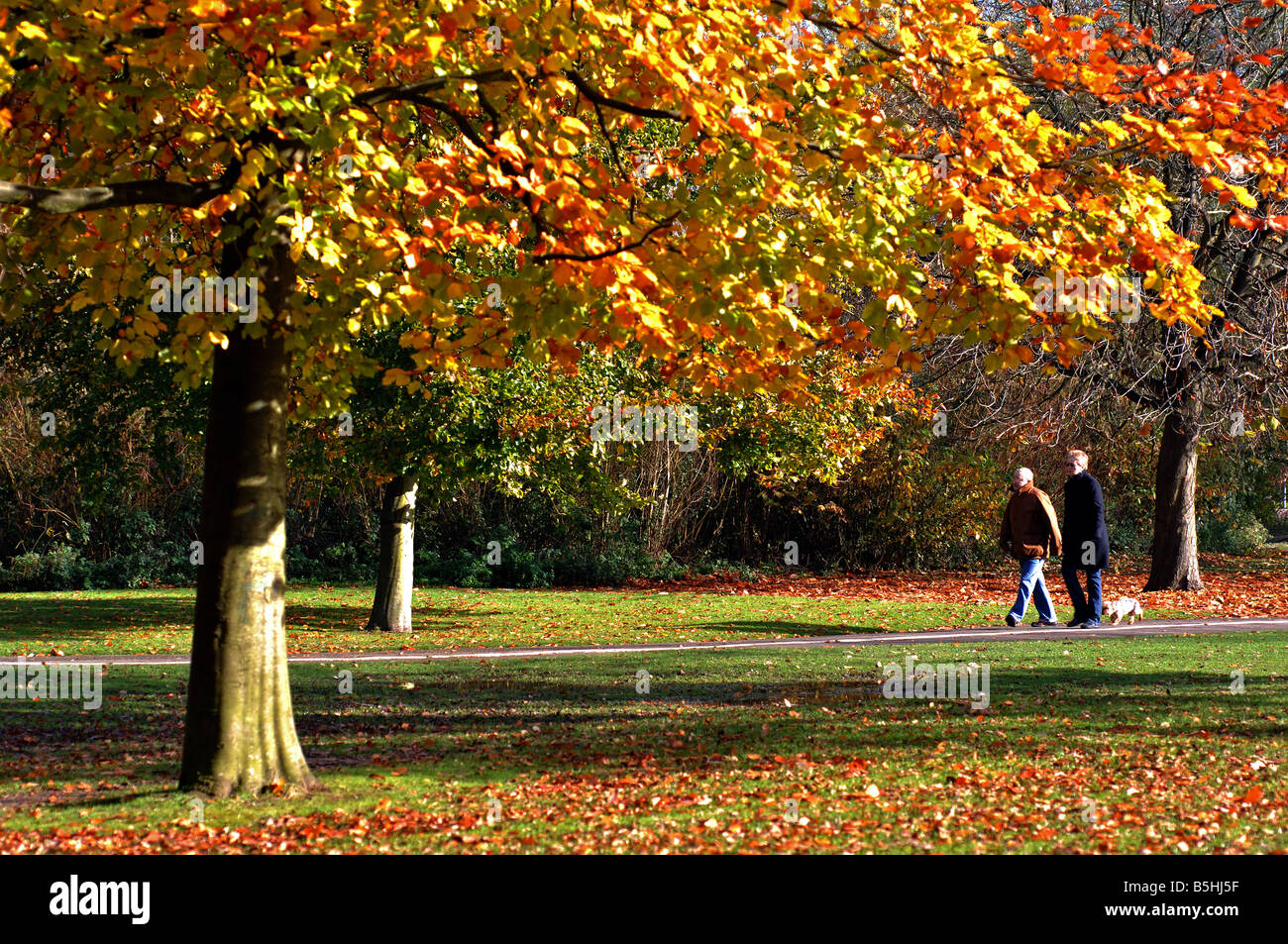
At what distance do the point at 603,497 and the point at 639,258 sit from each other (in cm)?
1041

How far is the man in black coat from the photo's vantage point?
14.8 m

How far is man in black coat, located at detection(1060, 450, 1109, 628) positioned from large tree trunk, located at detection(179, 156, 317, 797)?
10.0 metres

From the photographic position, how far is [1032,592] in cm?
1605

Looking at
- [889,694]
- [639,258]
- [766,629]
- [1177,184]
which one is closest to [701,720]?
[889,694]

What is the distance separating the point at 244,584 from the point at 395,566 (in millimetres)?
10376

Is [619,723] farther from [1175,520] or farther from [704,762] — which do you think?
[1175,520]

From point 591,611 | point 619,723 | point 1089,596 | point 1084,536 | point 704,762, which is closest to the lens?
point 704,762
